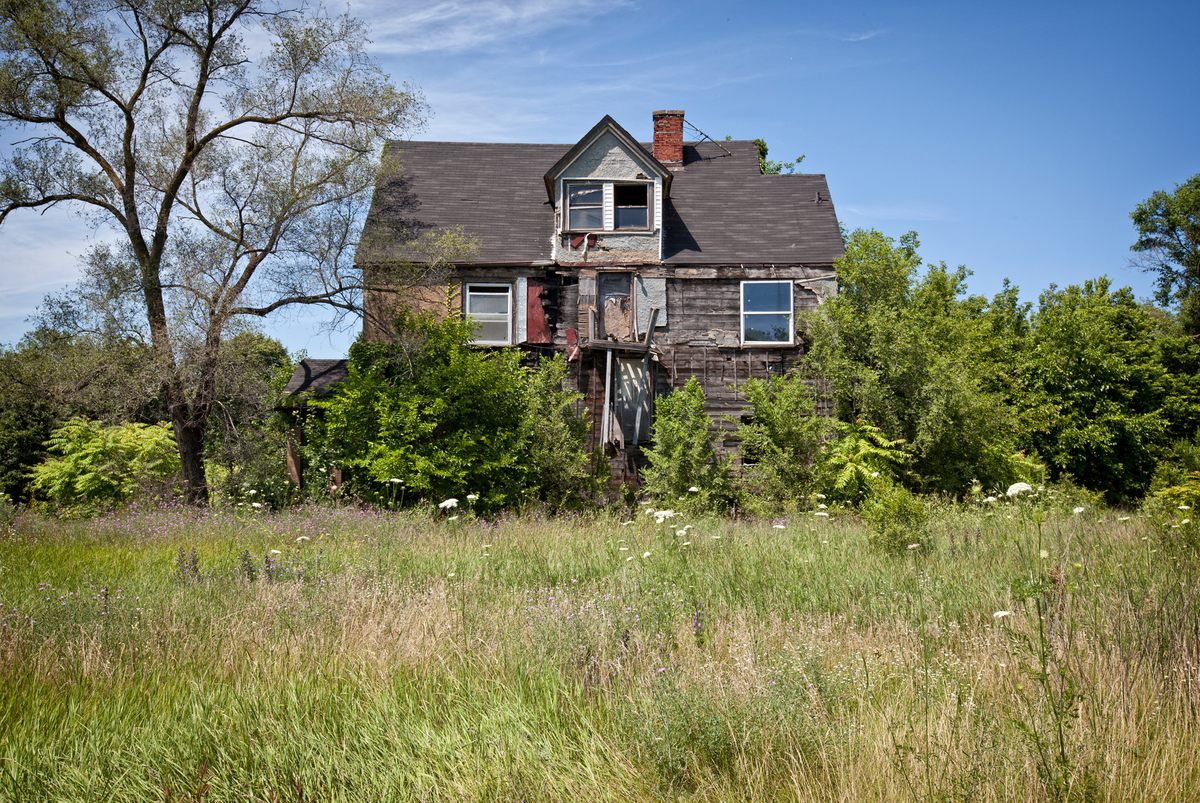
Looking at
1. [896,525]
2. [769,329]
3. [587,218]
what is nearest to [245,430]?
[587,218]

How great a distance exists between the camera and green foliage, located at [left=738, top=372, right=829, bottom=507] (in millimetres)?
17672

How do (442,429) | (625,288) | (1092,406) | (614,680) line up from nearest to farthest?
(614,680) < (442,429) < (625,288) < (1092,406)

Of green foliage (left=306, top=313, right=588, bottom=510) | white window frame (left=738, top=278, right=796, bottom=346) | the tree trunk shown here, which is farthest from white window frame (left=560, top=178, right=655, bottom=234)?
the tree trunk

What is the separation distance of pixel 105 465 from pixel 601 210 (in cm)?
1337

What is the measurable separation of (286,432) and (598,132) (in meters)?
10.8

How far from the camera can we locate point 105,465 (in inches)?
741

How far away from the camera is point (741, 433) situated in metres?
18.3

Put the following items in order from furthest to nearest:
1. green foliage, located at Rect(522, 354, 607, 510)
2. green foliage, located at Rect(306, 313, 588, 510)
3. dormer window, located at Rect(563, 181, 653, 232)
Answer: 1. dormer window, located at Rect(563, 181, 653, 232)
2. green foliage, located at Rect(522, 354, 607, 510)
3. green foliage, located at Rect(306, 313, 588, 510)

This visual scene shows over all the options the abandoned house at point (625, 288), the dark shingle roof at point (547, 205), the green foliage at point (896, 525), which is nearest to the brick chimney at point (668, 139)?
the dark shingle roof at point (547, 205)

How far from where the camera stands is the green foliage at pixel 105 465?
18.9m

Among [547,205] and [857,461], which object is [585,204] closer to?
[547,205]

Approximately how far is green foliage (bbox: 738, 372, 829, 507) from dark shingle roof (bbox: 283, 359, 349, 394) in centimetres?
971

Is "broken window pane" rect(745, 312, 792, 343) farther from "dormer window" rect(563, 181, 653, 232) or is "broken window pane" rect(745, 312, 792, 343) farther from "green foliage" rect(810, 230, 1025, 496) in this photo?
"dormer window" rect(563, 181, 653, 232)

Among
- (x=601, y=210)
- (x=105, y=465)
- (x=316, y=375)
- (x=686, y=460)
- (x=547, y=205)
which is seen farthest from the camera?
(x=547, y=205)
